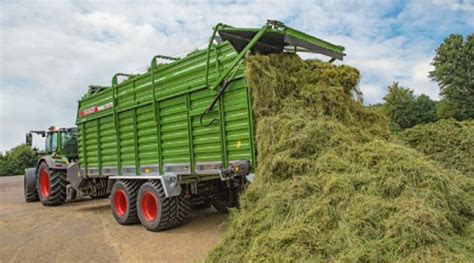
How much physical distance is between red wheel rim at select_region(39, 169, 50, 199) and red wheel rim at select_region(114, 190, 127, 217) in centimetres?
474

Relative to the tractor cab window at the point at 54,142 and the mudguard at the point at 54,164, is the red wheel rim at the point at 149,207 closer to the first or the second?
the mudguard at the point at 54,164

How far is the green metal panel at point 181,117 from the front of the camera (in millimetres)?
5535

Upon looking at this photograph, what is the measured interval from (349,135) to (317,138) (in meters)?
0.46

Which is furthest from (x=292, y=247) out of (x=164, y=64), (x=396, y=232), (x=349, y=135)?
(x=164, y=64)

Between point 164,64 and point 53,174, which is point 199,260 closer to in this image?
point 164,64

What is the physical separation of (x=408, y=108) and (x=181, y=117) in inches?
1116

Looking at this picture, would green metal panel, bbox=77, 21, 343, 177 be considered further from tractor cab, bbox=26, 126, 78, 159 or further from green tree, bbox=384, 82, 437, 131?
green tree, bbox=384, 82, 437, 131

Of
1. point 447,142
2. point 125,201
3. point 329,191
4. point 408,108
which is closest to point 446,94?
point 408,108

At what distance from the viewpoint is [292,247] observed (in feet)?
11.5

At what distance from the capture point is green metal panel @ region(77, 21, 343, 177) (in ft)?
18.2

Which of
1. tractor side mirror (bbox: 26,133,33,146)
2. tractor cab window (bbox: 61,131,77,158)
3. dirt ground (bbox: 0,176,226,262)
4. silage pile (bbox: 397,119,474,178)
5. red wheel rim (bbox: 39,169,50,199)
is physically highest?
tractor side mirror (bbox: 26,133,33,146)

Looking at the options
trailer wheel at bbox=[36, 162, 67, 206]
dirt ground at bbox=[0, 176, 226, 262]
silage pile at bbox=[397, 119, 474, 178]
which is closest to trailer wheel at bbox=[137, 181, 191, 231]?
dirt ground at bbox=[0, 176, 226, 262]

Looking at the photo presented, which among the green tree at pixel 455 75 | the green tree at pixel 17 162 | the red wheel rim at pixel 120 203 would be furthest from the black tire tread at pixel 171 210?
the green tree at pixel 17 162

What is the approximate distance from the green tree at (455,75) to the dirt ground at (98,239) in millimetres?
28796
